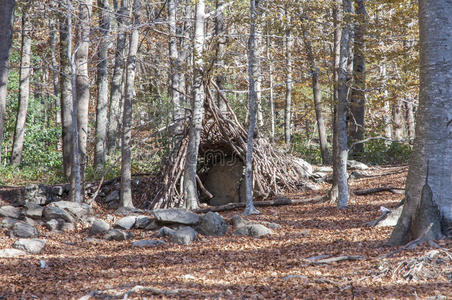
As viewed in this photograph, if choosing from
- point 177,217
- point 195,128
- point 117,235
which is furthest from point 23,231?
point 195,128

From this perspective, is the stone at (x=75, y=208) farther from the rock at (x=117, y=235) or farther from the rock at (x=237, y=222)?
the rock at (x=237, y=222)

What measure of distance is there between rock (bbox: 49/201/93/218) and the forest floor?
52 centimetres

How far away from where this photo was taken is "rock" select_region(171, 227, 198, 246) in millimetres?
6461

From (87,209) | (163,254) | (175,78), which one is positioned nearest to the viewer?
(163,254)

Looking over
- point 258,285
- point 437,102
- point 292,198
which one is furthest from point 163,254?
point 292,198

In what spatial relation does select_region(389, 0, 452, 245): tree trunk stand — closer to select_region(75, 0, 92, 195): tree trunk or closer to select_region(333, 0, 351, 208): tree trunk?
select_region(333, 0, 351, 208): tree trunk

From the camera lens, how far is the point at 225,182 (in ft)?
36.0

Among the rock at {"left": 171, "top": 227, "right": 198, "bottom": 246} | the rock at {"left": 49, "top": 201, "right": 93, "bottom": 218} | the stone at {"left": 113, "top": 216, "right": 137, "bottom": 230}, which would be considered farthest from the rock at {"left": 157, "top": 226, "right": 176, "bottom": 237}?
the rock at {"left": 49, "top": 201, "right": 93, "bottom": 218}

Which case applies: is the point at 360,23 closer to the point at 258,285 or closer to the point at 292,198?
the point at 292,198

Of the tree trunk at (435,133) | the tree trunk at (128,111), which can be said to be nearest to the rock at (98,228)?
the tree trunk at (128,111)

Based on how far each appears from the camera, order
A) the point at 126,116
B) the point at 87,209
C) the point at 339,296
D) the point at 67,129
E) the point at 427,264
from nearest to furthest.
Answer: the point at 339,296
the point at 427,264
the point at 87,209
the point at 126,116
the point at 67,129

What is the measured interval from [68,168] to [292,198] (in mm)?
5714

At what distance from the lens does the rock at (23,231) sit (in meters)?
6.68

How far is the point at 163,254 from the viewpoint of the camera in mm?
5852
